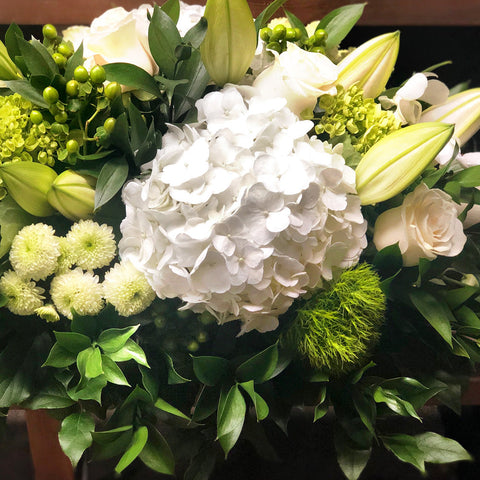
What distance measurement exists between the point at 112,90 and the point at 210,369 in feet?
0.96

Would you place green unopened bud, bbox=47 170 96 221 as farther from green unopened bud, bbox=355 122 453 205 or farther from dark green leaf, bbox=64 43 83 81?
green unopened bud, bbox=355 122 453 205

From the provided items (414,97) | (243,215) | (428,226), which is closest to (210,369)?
(243,215)

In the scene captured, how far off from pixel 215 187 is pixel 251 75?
0.64ft

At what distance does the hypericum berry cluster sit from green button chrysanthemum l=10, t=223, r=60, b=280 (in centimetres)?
32

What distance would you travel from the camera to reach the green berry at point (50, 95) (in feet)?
1.84

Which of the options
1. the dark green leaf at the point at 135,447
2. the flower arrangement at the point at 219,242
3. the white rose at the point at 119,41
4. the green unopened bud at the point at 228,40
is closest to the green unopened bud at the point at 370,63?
the flower arrangement at the point at 219,242

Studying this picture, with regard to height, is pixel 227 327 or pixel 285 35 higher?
pixel 285 35

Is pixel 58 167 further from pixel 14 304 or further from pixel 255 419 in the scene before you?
pixel 255 419

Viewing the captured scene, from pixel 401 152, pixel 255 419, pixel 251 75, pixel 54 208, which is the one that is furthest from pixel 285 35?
pixel 255 419

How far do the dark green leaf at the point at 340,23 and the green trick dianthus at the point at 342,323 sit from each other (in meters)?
0.30

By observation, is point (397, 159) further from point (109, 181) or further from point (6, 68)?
point (6, 68)

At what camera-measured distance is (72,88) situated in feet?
1.86

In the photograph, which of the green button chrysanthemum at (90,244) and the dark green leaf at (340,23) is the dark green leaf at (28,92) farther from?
the dark green leaf at (340,23)

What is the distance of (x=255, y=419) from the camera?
64 centimetres
